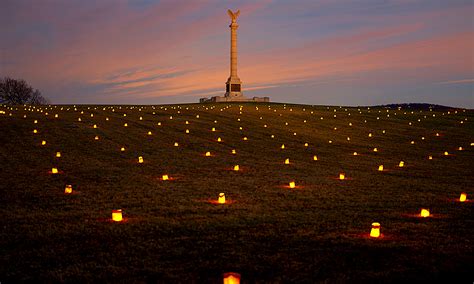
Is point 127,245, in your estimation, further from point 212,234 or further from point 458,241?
point 458,241

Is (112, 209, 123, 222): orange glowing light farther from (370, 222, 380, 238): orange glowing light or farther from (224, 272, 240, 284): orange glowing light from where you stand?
(370, 222, 380, 238): orange glowing light

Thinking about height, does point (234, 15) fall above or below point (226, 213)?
above

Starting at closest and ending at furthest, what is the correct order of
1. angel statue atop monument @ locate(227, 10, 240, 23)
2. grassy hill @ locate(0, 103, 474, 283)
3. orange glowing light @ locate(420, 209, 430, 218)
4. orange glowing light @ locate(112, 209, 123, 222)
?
grassy hill @ locate(0, 103, 474, 283)
orange glowing light @ locate(112, 209, 123, 222)
orange glowing light @ locate(420, 209, 430, 218)
angel statue atop monument @ locate(227, 10, 240, 23)

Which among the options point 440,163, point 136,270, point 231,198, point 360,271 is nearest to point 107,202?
point 231,198

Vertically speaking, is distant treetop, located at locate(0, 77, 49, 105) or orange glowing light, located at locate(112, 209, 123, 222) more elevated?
distant treetop, located at locate(0, 77, 49, 105)

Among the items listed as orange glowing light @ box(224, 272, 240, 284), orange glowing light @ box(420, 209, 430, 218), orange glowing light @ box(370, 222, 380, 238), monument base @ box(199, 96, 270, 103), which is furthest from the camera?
monument base @ box(199, 96, 270, 103)

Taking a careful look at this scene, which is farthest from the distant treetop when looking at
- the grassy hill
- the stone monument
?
the grassy hill

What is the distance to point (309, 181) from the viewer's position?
48.3 feet

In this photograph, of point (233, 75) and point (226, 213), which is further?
point (233, 75)

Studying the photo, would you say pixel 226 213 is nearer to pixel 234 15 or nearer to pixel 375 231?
pixel 375 231

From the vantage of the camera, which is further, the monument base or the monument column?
the monument column

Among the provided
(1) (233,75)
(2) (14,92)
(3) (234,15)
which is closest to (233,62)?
(1) (233,75)

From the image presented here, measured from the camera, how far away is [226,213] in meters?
10.0

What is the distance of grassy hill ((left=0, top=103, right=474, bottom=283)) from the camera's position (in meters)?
6.60
